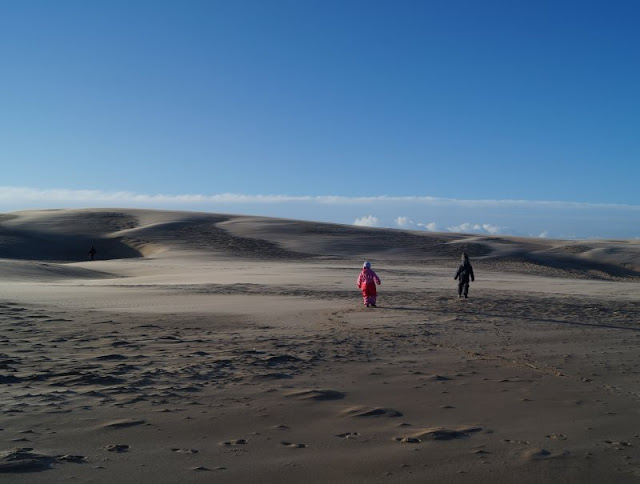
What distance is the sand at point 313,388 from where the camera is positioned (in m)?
5.06

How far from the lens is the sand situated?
5.06m

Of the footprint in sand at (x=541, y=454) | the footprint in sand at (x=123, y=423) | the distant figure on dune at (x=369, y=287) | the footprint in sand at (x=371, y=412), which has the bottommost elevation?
the footprint in sand at (x=541, y=454)

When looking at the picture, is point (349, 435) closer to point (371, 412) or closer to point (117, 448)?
point (371, 412)

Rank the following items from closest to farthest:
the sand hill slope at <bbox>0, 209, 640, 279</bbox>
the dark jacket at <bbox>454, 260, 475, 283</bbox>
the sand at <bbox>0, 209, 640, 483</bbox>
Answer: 1. the sand at <bbox>0, 209, 640, 483</bbox>
2. the dark jacket at <bbox>454, 260, 475, 283</bbox>
3. the sand hill slope at <bbox>0, 209, 640, 279</bbox>

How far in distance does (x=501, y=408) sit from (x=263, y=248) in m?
38.0

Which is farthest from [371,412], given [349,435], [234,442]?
[234,442]

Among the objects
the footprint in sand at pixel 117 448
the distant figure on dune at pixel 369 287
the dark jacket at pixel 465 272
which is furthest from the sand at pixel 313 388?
the dark jacket at pixel 465 272

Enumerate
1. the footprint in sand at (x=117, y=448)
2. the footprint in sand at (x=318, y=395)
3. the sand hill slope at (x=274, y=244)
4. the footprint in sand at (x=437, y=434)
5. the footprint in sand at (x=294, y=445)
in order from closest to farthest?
the footprint in sand at (x=117, y=448), the footprint in sand at (x=294, y=445), the footprint in sand at (x=437, y=434), the footprint in sand at (x=318, y=395), the sand hill slope at (x=274, y=244)

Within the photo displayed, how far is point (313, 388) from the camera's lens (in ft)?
23.8

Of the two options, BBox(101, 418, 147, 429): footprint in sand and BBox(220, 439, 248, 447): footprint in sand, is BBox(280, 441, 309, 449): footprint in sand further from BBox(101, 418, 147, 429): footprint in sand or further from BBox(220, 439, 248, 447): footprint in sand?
BBox(101, 418, 147, 429): footprint in sand

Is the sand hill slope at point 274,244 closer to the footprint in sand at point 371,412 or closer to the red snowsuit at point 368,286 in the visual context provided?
the red snowsuit at point 368,286

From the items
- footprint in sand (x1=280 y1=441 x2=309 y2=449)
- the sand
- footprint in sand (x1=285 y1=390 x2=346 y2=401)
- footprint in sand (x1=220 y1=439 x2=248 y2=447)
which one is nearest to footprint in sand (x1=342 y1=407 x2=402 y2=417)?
the sand

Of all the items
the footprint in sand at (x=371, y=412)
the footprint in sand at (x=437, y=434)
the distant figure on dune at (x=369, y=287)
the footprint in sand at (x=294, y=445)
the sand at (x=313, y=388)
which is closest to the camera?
the sand at (x=313, y=388)

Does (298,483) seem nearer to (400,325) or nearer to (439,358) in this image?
(439,358)
